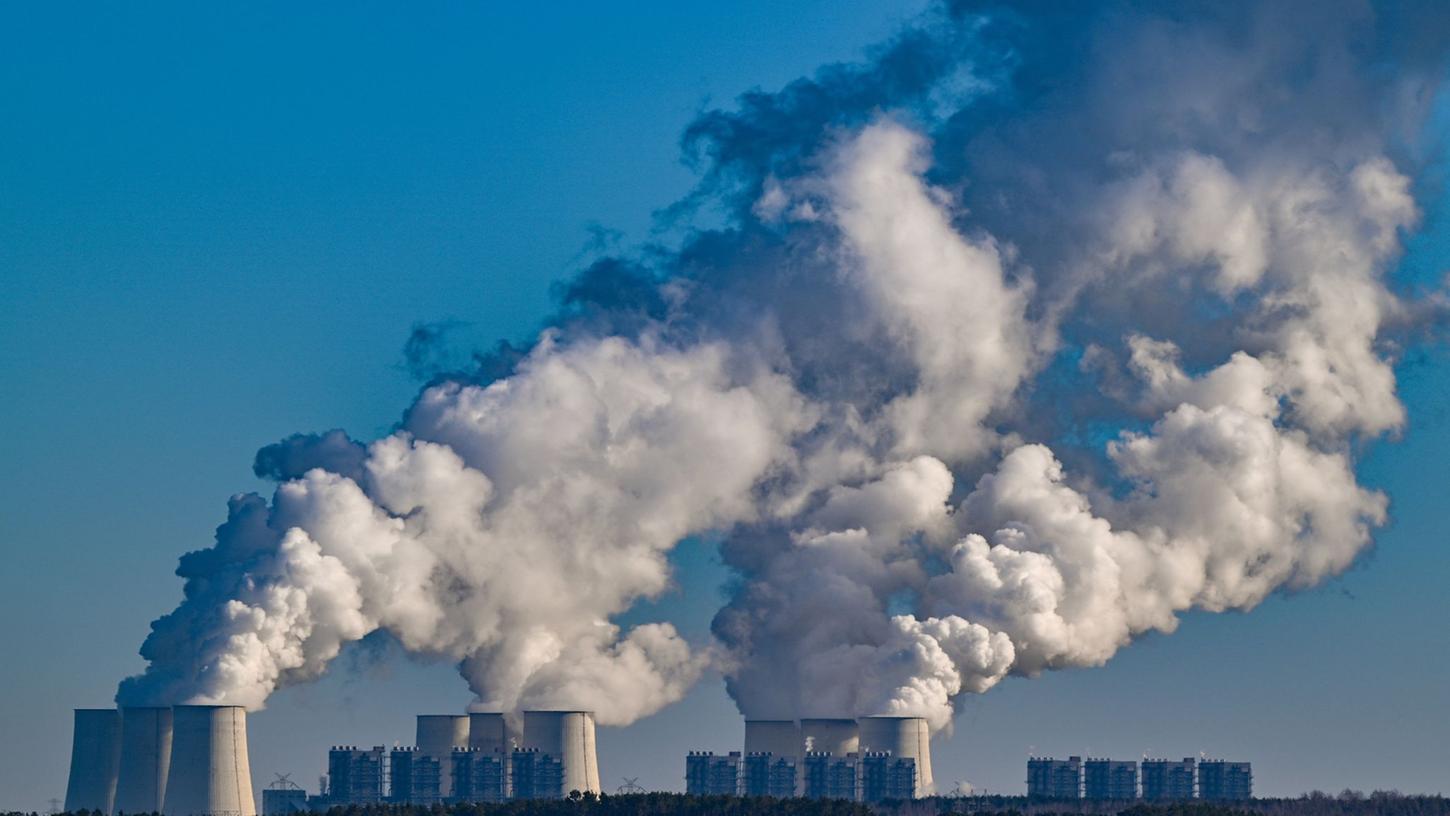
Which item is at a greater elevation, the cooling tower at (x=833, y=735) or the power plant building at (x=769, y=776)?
the cooling tower at (x=833, y=735)

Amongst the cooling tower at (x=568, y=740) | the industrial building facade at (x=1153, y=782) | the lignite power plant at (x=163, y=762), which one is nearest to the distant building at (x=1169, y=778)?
the industrial building facade at (x=1153, y=782)

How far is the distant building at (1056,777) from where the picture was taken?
5994 inches

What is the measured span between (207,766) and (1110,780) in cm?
5665

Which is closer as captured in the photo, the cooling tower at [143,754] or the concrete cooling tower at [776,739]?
the cooling tower at [143,754]

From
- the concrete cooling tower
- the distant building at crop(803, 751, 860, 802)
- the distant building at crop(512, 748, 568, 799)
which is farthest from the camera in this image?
the concrete cooling tower

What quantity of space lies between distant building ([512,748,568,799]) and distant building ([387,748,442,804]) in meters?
4.86

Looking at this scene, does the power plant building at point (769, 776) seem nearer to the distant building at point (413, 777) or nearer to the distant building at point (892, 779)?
the distant building at point (892, 779)

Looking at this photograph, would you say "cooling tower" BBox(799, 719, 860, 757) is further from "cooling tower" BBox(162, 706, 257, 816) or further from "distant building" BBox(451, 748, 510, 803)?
"cooling tower" BBox(162, 706, 257, 816)

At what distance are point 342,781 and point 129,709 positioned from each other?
19.8 m

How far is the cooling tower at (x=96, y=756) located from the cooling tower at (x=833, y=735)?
37.9 metres

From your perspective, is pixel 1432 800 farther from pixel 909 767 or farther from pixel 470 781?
pixel 470 781

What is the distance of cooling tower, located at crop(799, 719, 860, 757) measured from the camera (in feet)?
460

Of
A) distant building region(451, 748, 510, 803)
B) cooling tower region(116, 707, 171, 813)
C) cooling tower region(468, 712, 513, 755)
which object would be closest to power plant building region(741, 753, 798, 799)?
distant building region(451, 748, 510, 803)

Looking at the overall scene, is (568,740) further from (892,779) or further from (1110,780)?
(1110,780)
